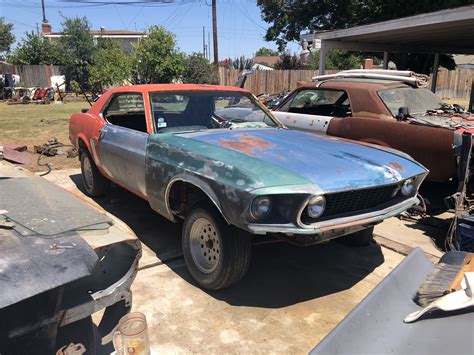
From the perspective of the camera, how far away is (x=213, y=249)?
3.41 meters

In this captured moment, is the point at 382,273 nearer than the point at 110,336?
No

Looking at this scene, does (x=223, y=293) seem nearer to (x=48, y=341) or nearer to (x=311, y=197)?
(x=311, y=197)

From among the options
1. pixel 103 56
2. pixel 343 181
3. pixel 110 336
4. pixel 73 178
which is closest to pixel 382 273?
pixel 343 181

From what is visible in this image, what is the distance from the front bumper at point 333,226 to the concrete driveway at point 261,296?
65 cm

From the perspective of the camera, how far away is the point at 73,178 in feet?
23.3

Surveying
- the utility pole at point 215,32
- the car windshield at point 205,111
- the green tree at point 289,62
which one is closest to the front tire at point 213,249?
the car windshield at point 205,111

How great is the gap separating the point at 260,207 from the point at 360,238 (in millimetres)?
1935

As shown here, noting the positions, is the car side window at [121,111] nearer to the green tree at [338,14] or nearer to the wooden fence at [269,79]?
the green tree at [338,14]

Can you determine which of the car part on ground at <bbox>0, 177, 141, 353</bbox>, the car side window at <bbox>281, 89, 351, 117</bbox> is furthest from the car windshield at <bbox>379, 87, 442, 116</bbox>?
the car part on ground at <bbox>0, 177, 141, 353</bbox>

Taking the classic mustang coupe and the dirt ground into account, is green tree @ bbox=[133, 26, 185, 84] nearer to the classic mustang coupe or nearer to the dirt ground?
the dirt ground

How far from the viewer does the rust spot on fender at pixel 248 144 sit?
3.51 metres

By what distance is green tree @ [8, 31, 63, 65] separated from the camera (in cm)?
3275

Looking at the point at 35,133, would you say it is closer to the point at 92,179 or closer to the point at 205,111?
the point at 92,179

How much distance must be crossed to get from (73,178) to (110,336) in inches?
200
